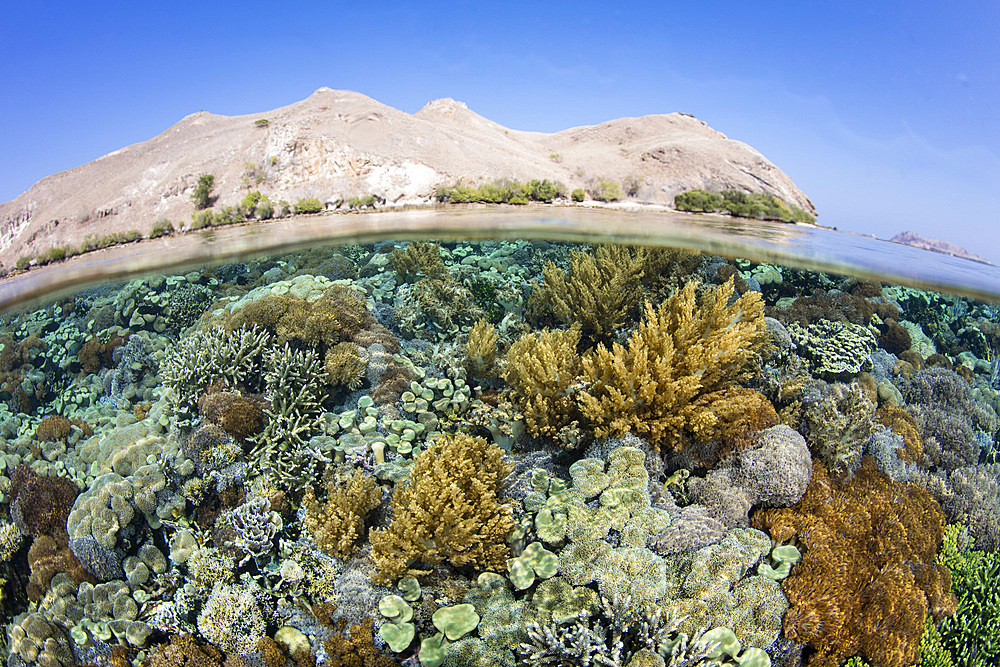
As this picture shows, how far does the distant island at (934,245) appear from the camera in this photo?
454 inches

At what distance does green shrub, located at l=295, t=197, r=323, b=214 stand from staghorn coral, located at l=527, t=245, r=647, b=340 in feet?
30.6

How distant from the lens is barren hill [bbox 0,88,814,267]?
1527 centimetres

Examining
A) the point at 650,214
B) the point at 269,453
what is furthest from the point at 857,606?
the point at 650,214

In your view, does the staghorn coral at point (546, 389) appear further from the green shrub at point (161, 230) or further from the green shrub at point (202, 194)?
the green shrub at point (202, 194)

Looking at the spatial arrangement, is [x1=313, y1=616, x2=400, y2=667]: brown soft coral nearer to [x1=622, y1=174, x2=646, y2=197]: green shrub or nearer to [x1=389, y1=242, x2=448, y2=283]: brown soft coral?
[x1=389, y1=242, x2=448, y2=283]: brown soft coral

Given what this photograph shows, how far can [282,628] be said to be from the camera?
13.0 feet

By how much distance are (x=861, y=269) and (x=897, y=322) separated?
3.18 m

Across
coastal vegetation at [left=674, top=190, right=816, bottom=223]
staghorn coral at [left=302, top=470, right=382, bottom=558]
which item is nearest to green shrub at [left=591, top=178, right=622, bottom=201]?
coastal vegetation at [left=674, top=190, right=816, bottom=223]

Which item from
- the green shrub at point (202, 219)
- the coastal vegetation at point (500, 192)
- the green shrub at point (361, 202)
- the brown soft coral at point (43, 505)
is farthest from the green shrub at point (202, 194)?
the brown soft coral at point (43, 505)

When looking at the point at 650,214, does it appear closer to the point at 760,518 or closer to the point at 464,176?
the point at 464,176

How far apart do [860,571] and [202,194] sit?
→ 1850 centimetres

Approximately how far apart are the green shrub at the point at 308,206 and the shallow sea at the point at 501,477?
5836 millimetres

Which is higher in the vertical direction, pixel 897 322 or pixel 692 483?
pixel 897 322

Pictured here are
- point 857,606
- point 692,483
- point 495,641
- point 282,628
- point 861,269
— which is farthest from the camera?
point 861,269
